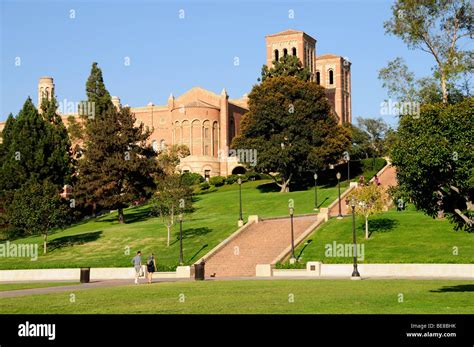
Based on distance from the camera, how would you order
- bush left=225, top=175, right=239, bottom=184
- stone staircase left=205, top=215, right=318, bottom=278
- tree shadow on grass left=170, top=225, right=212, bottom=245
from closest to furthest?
stone staircase left=205, top=215, right=318, bottom=278 → tree shadow on grass left=170, top=225, right=212, bottom=245 → bush left=225, top=175, right=239, bottom=184

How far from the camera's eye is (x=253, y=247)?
151 ft

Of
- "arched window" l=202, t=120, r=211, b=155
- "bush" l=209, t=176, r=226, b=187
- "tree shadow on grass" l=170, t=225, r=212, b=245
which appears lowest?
"tree shadow on grass" l=170, t=225, r=212, b=245

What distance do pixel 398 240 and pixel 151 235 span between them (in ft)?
60.9

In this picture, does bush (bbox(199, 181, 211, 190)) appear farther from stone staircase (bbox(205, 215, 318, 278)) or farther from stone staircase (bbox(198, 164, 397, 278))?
stone staircase (bbox(205, 215, 318, 278))

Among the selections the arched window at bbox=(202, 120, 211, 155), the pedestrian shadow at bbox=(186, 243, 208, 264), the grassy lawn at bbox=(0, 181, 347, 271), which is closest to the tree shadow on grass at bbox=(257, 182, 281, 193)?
the grassy lawn at bbox=(0, 181, 347, 271)

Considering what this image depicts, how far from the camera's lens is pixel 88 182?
65.5 metres

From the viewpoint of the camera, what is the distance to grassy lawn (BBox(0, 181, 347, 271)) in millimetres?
47062

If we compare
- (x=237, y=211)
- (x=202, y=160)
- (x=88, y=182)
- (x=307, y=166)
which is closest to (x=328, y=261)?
(x=237, y=211)

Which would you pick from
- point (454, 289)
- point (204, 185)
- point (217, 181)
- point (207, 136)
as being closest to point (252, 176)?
point (217, 181)

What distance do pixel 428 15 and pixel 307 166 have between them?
1040 inches

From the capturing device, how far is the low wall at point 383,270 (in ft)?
115

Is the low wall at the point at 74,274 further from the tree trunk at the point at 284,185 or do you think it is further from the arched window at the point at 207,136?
the arched window at the point at 207,136

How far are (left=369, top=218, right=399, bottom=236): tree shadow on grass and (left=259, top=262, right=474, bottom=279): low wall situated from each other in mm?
8918

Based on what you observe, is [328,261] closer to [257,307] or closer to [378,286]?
[378,286]
